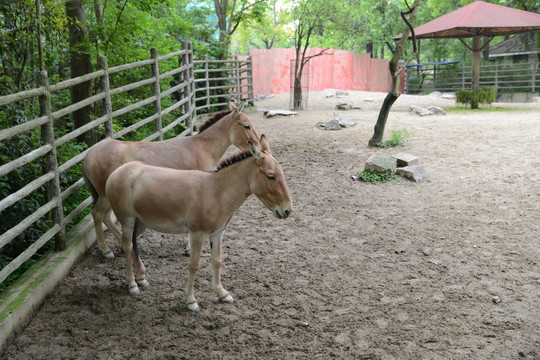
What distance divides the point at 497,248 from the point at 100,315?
12.7ft

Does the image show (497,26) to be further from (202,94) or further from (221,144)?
(221,144)

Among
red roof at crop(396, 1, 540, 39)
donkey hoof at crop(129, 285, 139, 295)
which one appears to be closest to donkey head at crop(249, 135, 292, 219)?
donkey hoof at crop(129, 285, 139, 295)

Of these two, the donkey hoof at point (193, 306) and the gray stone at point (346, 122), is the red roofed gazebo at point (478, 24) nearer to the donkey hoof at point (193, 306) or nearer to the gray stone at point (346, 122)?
the gray stone at point (346, 122)

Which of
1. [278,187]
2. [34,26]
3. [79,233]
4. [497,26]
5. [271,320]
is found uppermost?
[497,26]

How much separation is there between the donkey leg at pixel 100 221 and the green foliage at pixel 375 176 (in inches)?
166

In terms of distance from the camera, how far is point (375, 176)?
7617 millimetres

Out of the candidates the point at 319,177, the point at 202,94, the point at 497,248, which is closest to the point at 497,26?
the point at 202,94

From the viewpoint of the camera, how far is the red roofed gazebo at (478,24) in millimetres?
16091

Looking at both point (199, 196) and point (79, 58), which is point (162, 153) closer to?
point (199, 196)

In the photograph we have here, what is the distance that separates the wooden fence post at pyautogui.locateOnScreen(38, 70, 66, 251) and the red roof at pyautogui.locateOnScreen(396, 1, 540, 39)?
14879 millimetres

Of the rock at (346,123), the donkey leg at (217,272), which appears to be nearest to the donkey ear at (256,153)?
the donkey leg at (217,272)

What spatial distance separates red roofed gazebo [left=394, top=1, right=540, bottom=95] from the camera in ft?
52.8

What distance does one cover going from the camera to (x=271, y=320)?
3.71 metres

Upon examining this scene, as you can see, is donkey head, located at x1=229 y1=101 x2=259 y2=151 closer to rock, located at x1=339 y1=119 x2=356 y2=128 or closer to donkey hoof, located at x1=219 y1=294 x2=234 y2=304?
donkey hoof, located at x1=219 y1=294 x2=234 y2=304
